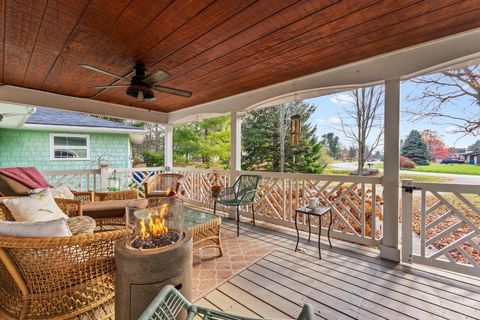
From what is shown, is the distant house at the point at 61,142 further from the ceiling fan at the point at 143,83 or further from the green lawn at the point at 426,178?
the green lawn at the point at 426,178

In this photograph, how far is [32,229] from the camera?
134 cm

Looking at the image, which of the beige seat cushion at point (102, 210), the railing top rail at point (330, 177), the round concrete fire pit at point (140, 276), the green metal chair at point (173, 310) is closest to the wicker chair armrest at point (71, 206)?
the beige seat cushion at point (102, 210)

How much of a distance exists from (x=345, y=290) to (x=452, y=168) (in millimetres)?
4440

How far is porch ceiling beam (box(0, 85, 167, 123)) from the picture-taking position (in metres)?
3.88

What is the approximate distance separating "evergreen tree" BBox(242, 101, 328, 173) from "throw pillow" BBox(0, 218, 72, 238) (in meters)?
7.98

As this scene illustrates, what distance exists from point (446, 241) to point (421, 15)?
397cm

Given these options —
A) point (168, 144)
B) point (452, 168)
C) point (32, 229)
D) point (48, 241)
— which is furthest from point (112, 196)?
point (452, 168)

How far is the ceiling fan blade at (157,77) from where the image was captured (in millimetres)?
2518

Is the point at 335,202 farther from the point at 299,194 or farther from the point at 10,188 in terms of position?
the point at 10,188

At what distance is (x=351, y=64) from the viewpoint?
2.96 m

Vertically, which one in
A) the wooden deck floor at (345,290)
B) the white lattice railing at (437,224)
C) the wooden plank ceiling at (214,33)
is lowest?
the wooden deck floor at (345,290)

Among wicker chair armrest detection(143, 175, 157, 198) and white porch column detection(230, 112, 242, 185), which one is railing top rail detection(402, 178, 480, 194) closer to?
white porch column detection(230, 112, 242, 185)

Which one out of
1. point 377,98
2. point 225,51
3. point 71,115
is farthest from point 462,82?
point 71,115

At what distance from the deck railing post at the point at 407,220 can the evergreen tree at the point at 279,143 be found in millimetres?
5654
